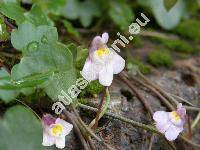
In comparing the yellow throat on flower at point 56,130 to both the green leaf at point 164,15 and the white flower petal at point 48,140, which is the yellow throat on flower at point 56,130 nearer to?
the white flower petal at point 48,140

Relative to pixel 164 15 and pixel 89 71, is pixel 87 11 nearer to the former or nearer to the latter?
pixel 164 15

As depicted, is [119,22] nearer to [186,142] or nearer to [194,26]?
[194,26]

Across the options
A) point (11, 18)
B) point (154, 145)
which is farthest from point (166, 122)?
point (11, 18)

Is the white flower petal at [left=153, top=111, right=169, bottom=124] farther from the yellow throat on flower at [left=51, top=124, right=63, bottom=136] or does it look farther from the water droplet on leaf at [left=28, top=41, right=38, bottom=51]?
the water droplet on leaf at [left=28, top=41, right=38, bottom=51]

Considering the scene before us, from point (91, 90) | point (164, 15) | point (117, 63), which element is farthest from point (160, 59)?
point (117, 63)

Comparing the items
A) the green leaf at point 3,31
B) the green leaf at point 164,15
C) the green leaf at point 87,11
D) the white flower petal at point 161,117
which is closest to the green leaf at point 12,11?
the green leaf at point 3,31
